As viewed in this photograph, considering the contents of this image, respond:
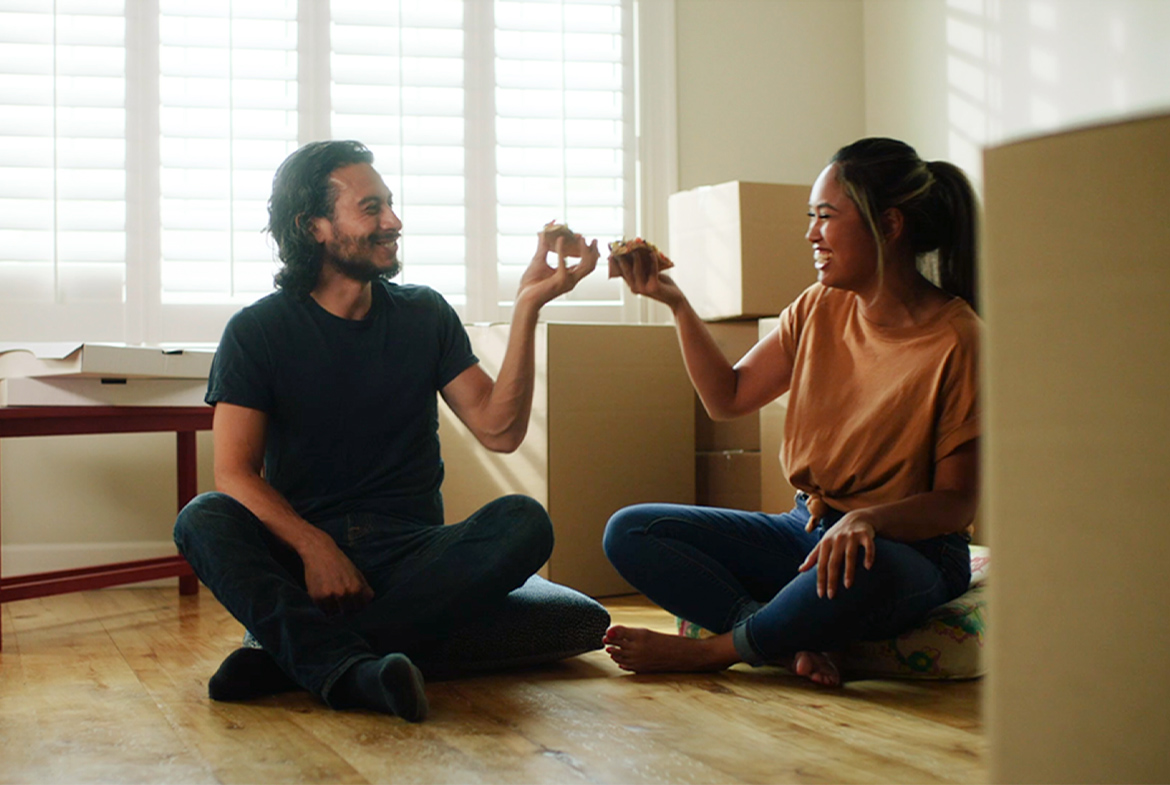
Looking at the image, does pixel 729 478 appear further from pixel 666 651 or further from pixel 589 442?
pixel 666 651

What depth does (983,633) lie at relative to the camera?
1630 mm

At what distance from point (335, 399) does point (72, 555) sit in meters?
1.49

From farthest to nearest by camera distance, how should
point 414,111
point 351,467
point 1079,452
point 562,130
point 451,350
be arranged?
1. point 562,130
2. point 414,111
3. point 451,350
4. point 351,467
5. point 1079,452

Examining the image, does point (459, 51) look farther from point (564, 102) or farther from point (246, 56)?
point (246, 56)

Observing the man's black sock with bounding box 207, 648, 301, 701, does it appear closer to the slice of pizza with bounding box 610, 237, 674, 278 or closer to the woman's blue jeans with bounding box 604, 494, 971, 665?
the woman's blue jeans with bounding box 604, 494, 971, 665

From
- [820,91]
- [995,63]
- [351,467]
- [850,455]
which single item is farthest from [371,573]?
[820,91]

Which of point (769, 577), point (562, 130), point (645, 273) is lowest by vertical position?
point (769, 577)

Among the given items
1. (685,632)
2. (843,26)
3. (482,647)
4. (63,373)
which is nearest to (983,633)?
(685,632)

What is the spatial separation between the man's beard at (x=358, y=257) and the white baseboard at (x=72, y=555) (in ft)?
4.58

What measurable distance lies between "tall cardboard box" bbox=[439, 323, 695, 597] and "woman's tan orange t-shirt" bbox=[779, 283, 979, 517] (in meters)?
0.85

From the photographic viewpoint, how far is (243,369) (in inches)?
65.2

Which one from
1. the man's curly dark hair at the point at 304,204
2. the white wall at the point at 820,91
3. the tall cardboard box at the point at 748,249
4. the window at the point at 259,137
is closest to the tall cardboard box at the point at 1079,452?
the man's curly dark hair at the point at 304,204

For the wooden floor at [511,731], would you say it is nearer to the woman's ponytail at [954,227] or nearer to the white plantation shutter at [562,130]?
the woman's ponytail at [954,227]

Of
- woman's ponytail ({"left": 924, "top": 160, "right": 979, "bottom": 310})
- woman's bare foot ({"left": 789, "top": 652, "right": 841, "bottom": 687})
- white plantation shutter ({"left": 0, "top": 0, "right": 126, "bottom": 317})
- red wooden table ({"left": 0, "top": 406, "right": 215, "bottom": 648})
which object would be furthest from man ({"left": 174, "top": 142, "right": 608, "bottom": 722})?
white plantation shutter ({"left": 0, "top": 0, "right": 126, "bottom": 317})
